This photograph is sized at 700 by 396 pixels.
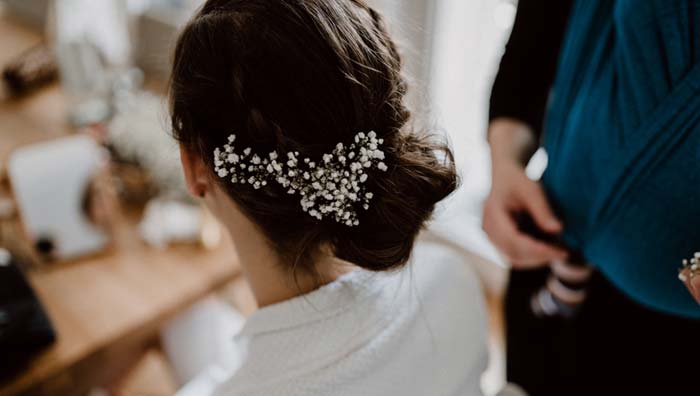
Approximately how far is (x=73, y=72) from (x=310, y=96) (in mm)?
1264

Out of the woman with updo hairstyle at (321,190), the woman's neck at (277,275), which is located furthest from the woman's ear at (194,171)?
the woman's neck at (277,275)

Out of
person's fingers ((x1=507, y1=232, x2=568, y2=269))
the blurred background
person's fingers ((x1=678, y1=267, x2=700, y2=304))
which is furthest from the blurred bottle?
person's fingers ((x1=678, y1=267, x2=700, y2=304))

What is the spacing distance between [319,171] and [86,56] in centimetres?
124

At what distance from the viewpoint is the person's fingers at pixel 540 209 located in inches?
34.0

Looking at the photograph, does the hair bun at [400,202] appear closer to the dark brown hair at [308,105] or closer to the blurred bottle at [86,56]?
the dark brown hair at [308,105]

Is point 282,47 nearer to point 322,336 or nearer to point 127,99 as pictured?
point 322,336

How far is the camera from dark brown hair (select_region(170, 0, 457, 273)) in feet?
1.88

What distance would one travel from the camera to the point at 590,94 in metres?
0.77

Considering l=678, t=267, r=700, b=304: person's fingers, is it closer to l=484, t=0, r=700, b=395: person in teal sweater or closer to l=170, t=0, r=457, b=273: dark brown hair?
l=484, t=0, r=700, b=395: person in teal sweater

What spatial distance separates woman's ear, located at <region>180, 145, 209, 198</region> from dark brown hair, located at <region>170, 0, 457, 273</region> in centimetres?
3

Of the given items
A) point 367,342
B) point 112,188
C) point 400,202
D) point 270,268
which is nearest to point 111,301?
point 112,188

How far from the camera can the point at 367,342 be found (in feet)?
2.33

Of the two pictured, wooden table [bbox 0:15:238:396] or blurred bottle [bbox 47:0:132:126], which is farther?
blurred bottle [bbox 47:0:132:126]

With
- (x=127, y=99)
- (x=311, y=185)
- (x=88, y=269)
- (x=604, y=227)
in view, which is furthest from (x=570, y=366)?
(x=127, y=99)
